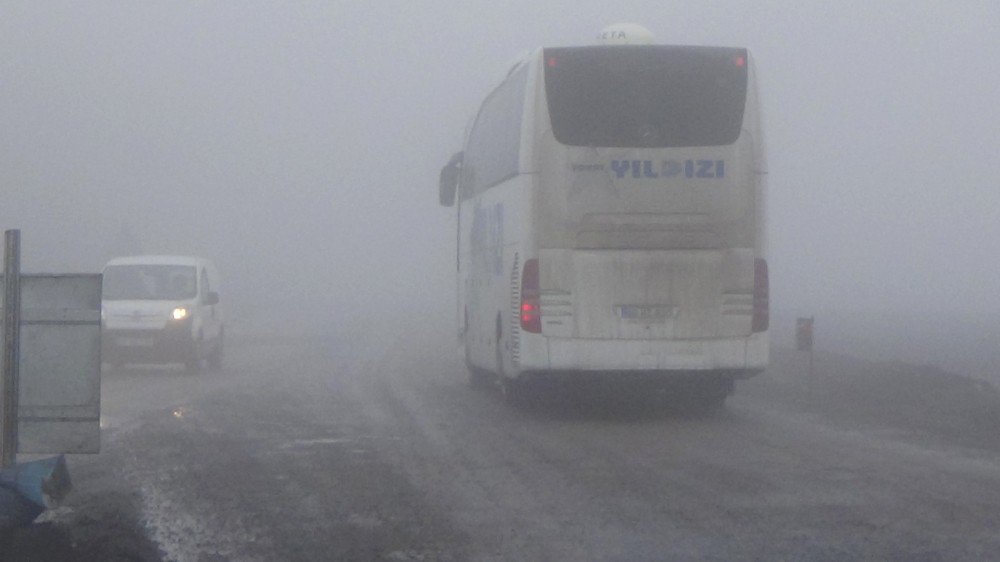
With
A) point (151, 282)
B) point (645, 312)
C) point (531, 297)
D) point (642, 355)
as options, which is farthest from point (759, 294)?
point (151, 282)

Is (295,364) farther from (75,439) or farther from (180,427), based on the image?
(75,439)

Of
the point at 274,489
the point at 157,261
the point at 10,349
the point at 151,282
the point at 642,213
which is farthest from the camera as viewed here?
the point at 157,261

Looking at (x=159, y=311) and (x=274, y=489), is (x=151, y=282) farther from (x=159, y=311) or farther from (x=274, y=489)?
(x=274, y=489)

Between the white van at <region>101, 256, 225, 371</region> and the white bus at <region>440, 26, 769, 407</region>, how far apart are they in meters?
11.0

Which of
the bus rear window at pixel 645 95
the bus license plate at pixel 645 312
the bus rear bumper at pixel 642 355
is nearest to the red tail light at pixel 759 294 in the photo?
the bus rear bumper at pixel 642 355

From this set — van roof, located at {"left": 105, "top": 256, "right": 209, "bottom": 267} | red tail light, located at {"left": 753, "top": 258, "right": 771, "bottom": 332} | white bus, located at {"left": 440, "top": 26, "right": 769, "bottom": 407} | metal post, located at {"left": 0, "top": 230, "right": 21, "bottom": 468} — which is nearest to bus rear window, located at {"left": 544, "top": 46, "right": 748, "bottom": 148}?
white bus, located at {"left": 440, "top": 26, "right": 769, "bottom": 407}

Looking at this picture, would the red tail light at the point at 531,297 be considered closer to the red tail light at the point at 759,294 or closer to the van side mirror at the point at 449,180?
the red tail light at the point at 759,294

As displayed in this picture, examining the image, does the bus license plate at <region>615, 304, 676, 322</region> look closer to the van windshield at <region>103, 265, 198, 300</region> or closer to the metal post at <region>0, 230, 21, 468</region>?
the metal post at <region>0, 230, 21, 468</region>

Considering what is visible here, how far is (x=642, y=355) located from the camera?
14.7m

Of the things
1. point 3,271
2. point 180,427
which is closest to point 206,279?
point 180,427

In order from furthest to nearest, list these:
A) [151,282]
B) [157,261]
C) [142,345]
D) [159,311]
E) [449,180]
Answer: [157,261], [151,282], [159,311], [142,345], [449,180]

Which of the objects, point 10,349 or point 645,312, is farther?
point 645,312

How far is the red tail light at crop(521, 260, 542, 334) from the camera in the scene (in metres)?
14.8

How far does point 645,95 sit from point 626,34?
130 centimetres
